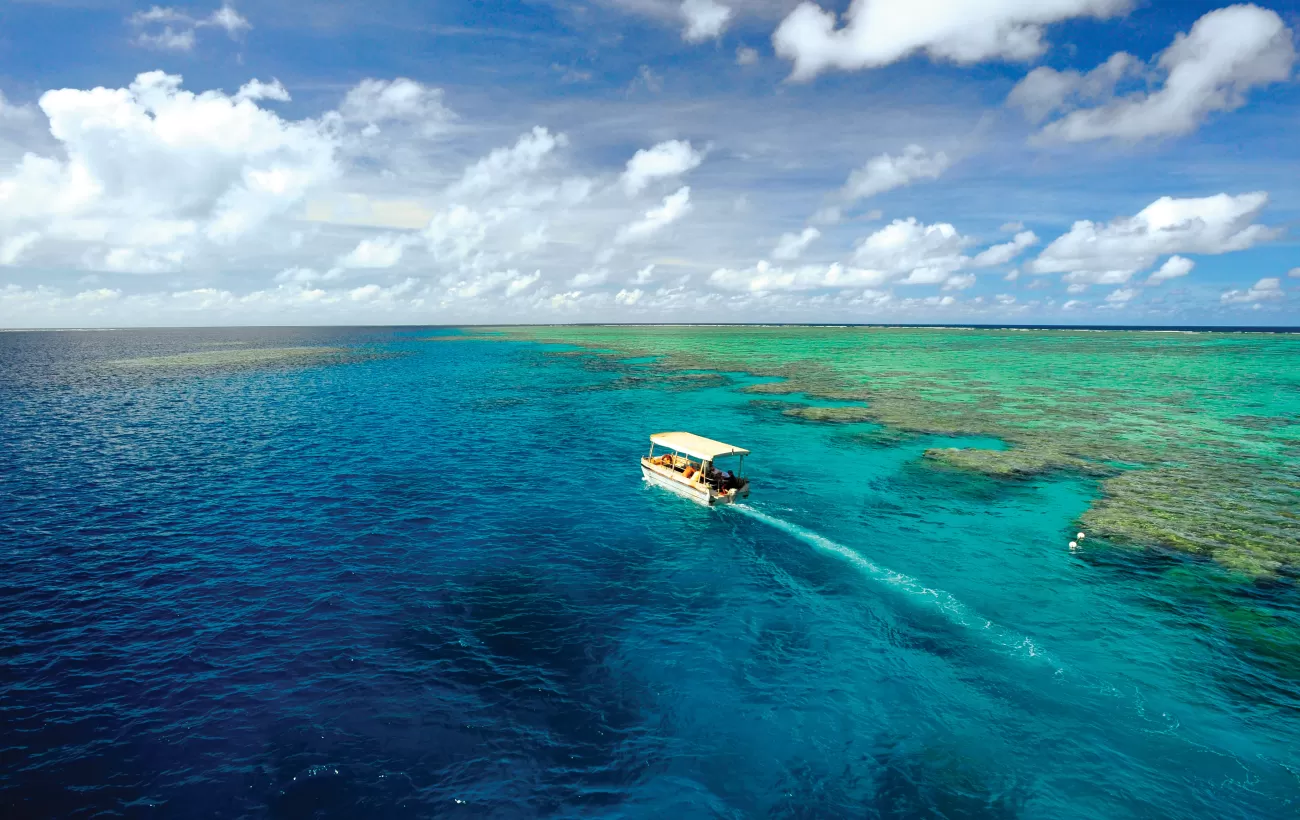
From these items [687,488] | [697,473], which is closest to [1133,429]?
[697,473]

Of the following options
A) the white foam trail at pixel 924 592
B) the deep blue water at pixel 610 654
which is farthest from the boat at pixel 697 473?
the white foam trail at pixel 924 592

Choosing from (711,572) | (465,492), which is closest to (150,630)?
(465,492)

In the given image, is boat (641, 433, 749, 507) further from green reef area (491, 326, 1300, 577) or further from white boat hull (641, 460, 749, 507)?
green reef area (491, 326, 1300, 577)

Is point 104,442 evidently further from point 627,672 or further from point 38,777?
point 627,672

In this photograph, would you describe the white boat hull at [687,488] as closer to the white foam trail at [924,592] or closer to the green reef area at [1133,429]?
the white foam trail at [924,592]

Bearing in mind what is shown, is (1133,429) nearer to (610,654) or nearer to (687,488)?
(687,488)

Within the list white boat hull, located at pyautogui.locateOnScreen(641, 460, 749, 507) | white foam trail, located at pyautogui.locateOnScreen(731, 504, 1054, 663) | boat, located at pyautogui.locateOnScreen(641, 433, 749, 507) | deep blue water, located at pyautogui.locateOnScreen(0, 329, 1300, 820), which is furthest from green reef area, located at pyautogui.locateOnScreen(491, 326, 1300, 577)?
white boat hull, located at pyautogui.locateOnScreen(641, 460, 749, 507)
